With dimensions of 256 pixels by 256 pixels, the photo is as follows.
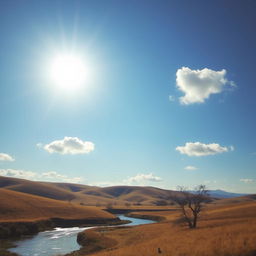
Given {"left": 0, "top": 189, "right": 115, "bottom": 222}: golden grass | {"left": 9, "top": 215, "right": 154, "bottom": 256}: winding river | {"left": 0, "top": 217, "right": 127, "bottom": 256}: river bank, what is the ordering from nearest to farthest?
{"left": 9, "top": 215, "right": 154, "bottom": 256}: winding river < {"left": 0, "top": 217, "right": 127, "bottom": 256}: river bank < {"left": 0, "top": 189, "right": 115, "bottom": 222}: golden grass

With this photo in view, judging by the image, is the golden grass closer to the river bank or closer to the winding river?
the river bank

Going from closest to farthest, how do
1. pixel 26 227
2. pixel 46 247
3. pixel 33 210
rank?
pixel 46 247 < pixel 26 227 < pixel 33 210

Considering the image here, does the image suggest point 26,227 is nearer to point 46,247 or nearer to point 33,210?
point 33,210

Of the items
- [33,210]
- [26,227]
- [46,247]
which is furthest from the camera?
[33,210]

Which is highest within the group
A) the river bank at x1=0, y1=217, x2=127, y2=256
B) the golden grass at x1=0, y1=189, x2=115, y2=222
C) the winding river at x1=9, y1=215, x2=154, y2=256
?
the golden grass at x1=0, y1=189, x2=115, y2=222

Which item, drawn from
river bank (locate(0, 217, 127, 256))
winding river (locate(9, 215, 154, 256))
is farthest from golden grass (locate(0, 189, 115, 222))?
winding river (locate(9, 215, 154, 256))

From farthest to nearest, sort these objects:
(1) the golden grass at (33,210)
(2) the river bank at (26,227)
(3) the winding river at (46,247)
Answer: (1) the golden grass at (33,210) → (2) the river bank at (26,227) → (3) the winding river at (46,247)

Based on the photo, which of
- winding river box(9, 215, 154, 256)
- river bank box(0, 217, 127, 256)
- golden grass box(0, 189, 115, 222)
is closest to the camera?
winding river box(9, 215, 154, 256)

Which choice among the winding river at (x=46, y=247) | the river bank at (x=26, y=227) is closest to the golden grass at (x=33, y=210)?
the river bank at (x=26, y=227)

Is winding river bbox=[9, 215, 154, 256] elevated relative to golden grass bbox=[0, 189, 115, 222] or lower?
lower

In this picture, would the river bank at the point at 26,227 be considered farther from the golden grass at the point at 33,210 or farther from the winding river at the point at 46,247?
the golden grass at the point at 33,210

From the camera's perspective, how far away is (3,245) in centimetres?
4928

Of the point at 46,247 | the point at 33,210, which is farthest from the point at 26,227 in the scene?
the point at 46,247

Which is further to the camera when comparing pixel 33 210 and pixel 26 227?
pixel 33 210
